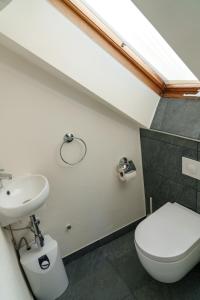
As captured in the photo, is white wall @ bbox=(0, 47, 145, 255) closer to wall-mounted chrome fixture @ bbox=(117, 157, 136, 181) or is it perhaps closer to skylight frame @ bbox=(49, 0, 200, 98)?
wall-mounted chrome fixture @ bbox=(117, 157, 136, 181)

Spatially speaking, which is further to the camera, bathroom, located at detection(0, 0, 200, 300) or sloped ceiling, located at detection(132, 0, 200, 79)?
bathroom, located at detection(0, 0, 200, 300)

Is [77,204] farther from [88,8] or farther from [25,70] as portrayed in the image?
[88,8]

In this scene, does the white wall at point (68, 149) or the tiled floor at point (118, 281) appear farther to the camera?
the tiled floor at point (118, 281)

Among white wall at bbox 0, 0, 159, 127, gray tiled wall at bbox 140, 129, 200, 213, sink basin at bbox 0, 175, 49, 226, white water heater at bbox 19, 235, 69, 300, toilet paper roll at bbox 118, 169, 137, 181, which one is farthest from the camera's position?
toilet paper roll at bbox 118, 169, 137, 181

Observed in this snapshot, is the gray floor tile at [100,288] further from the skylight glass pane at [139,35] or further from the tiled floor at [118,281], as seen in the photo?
the skylight glass pane at [139,35]

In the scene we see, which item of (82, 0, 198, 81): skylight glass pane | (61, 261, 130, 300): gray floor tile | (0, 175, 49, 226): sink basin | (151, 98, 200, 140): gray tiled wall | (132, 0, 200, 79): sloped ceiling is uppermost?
(82, 0, 198, 81): skylight glass pane

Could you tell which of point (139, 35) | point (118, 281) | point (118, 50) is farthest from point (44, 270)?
point (139, 35)

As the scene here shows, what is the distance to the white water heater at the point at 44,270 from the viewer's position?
5.07 ft

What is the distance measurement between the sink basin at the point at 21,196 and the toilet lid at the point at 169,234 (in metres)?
0.72

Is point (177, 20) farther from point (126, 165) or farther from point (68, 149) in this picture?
point (126, 165)

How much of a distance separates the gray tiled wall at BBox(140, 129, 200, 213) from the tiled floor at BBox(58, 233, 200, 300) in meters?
0.56

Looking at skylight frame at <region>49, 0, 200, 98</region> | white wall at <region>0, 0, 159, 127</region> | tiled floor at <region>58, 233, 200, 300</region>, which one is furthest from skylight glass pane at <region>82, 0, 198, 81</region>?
tiled floor at <region>58, 233, 200, 300</region>

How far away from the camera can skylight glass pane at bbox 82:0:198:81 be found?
1.43 metres

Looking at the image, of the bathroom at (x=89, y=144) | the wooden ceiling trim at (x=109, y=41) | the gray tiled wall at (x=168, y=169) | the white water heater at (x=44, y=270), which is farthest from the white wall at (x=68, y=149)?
the wooden ceiling trim at (x=109, y=41)
